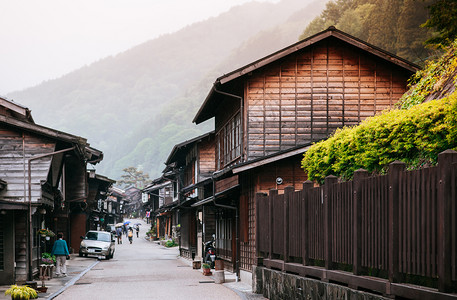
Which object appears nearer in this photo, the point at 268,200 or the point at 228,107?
the point at 268,200

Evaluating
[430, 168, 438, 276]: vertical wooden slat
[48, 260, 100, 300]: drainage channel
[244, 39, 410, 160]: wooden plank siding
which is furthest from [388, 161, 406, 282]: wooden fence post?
[244, 39, 410, 160]: wooden plank siding

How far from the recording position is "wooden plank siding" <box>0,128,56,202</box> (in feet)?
67.9

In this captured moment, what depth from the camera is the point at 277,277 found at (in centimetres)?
1470

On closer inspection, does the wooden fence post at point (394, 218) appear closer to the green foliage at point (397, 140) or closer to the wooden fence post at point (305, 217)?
the green foliage at point (397, 140)

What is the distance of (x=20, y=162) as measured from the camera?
21062 mm

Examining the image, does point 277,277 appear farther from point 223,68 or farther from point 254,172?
point 223,68

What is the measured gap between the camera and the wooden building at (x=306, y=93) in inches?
853

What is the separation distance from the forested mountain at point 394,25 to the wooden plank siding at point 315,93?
9.89 m

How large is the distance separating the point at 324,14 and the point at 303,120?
35294mm

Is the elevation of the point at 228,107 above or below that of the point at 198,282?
above

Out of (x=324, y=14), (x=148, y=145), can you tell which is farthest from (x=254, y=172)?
(x=148, y=145)

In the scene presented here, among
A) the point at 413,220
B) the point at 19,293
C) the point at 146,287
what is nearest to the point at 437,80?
the point at 413,220

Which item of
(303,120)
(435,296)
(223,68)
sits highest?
(223,68)

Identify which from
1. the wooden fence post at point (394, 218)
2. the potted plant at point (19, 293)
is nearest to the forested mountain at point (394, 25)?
the potted plant at point (19, 293)
